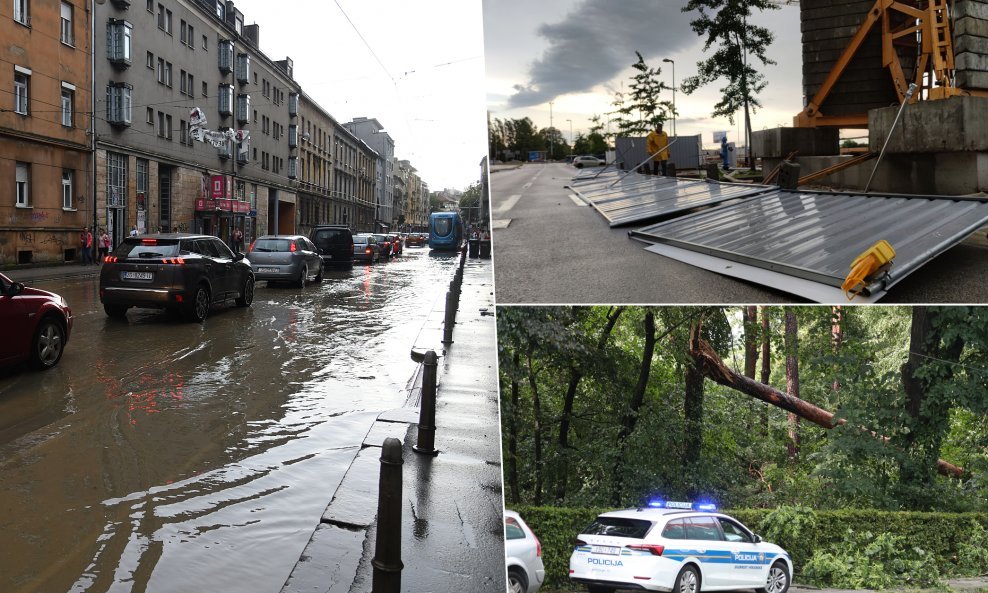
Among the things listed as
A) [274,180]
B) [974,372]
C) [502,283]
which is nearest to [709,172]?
[974,372]

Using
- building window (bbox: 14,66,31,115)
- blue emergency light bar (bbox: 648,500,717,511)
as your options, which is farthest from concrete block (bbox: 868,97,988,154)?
building window (bbox: 14,66,31,115)

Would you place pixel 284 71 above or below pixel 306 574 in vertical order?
above

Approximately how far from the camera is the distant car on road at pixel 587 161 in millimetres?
2829

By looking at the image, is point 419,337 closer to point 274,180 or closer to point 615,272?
point 615,272

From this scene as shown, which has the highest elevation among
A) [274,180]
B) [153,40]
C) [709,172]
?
[153,40]

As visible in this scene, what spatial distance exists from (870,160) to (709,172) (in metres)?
0.64

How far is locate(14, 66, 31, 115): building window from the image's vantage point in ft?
98.8

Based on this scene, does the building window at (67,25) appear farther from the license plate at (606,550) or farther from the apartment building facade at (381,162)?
the apartment building facade at (381,162)

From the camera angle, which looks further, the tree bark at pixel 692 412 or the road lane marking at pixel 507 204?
the tree bark at pixel 692 412

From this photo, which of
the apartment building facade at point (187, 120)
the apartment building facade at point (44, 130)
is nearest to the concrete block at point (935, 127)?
the apartment building facade at point (44, 130)

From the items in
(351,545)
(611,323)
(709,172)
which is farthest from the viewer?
(351,545)

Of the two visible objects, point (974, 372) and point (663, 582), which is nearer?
point (663, 582)

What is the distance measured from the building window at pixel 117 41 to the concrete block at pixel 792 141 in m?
38.6

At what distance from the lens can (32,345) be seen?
10.2 m
